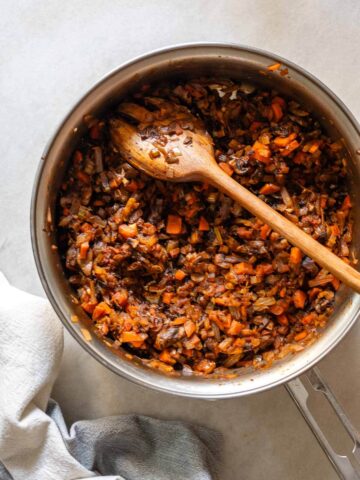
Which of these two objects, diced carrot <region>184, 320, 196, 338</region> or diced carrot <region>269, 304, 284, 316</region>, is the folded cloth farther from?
diced carrot <region>269, 304, 284, 316</region>

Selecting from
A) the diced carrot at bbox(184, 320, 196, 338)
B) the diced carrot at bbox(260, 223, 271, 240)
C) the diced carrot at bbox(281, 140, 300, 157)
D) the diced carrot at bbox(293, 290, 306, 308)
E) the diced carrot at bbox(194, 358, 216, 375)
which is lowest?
the diced carrot at bbox(194, 358, 216, 375)

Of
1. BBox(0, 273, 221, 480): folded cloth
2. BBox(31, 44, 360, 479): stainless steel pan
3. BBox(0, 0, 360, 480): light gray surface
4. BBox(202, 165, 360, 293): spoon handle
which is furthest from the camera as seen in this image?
BBox(0, 0, 360, 480): light gray surface

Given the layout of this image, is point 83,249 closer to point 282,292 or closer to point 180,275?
point 180,275

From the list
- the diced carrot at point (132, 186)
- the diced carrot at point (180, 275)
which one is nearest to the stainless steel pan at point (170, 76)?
the diced carrot at point (132, 186)

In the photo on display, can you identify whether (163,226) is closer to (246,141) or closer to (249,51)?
(246,141)

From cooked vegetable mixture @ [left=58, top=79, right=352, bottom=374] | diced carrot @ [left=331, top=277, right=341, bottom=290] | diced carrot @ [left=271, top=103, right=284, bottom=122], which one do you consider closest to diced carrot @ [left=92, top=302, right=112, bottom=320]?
cooked vegetable mixture @ [left=58, top=79, right=352, bottom=374]

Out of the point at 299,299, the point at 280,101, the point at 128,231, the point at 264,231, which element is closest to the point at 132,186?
the point at 128,231

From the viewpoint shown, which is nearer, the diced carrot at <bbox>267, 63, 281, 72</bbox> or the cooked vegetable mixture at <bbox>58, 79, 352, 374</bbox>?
the diced carrot at <bbox>267, 63, 281, 72</bbox>
